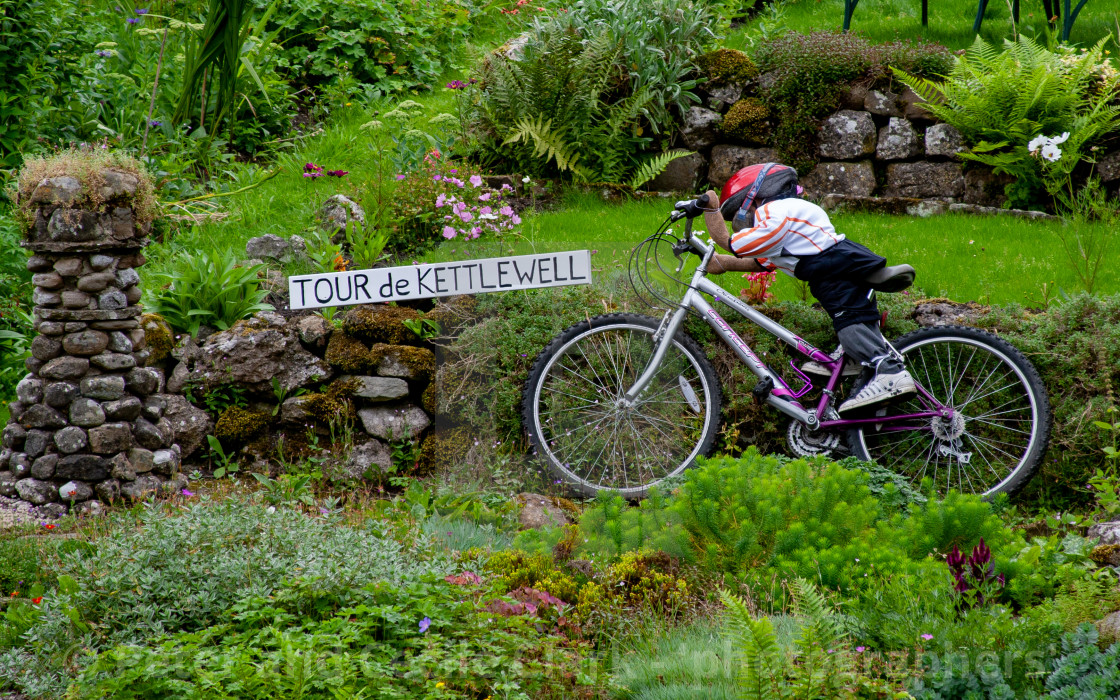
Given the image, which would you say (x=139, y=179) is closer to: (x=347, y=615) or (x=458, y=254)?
(x=458, y=254)

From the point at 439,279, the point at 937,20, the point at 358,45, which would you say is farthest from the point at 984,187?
the point at 358,45

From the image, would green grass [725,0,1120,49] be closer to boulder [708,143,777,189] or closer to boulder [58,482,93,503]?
boulder [708,143,777,189]

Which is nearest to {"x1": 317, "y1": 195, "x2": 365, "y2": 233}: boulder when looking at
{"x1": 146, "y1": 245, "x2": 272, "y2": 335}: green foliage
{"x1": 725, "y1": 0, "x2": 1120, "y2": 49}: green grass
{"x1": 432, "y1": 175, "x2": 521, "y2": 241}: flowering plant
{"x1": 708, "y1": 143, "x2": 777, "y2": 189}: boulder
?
{"x1": 432, "y1": 175, "x2": 521, "y2": 241}: flowering plant

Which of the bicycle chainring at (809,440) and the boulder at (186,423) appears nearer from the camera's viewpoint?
the bicycle chainring at (809,440)

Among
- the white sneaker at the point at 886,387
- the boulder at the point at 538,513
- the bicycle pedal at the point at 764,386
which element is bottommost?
the boulder at the point at 538,513

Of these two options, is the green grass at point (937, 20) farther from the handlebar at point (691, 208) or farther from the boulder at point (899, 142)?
the handlebar at point (691, 208)

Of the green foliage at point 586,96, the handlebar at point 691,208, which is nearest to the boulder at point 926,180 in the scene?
the green foliage at point 586,96

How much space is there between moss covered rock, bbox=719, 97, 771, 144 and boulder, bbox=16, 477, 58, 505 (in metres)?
5.54

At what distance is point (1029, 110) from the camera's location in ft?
22.1

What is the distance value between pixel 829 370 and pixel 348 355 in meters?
2.60

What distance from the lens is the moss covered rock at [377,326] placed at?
5047 mm

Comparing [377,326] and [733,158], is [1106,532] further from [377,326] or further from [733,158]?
[733,158]

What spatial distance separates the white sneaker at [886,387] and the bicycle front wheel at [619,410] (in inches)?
28.8

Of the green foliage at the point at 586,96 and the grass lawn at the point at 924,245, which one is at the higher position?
the green foliage at the point at 586,96
